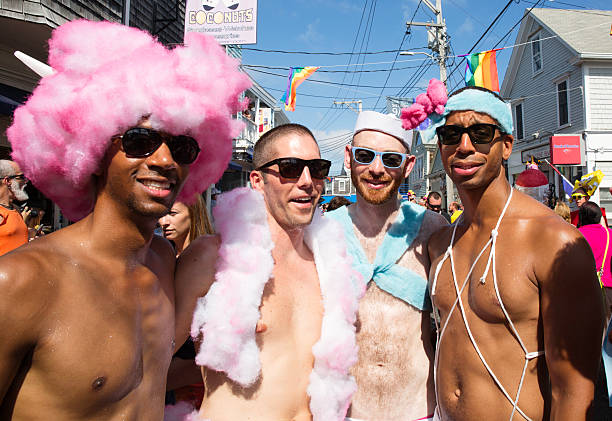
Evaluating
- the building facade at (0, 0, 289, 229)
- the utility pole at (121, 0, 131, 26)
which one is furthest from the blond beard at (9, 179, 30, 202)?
the utility pole at (121, 0, 131, 26)

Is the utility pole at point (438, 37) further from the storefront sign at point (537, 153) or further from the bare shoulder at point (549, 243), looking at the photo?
the bare shoulder at point (549, 243)

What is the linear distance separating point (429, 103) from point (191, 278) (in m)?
1.59

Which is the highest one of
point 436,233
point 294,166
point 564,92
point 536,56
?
point 536,56

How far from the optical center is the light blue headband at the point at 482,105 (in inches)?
87.4

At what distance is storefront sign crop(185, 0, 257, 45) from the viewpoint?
8617 mm

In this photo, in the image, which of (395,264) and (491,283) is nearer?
(491,283)

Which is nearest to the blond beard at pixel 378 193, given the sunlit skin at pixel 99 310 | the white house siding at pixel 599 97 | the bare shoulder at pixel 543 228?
the bare shoulder at pixel 543 228

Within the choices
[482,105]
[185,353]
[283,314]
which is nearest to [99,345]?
[283,314]

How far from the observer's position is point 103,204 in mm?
1421

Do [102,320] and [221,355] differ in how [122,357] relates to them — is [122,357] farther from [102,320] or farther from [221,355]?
[221,355]

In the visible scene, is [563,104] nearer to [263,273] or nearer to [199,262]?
[263,273]

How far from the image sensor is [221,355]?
1.76m

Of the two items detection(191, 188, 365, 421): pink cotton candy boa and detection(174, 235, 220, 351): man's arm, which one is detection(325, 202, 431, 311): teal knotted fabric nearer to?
detection(191, 188, 365, 421): pink cotton candy boa

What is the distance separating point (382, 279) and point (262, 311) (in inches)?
34.0
